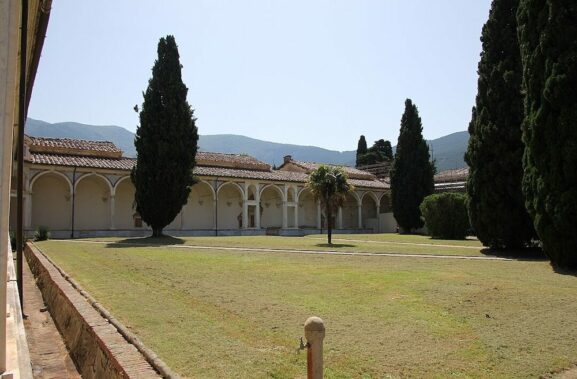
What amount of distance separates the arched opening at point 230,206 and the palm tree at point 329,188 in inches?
613

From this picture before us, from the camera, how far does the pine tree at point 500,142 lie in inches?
699

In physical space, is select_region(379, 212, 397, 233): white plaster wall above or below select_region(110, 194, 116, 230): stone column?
below

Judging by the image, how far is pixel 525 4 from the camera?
14.3m

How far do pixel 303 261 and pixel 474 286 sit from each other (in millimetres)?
6185

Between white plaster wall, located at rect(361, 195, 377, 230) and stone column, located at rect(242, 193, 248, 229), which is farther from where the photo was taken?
white plaster wall, located at rect(361, 195, 377, 230)

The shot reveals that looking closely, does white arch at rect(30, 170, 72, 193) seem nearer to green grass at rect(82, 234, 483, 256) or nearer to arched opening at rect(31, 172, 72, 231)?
arched opening at rect(31, 172, 72, 231)

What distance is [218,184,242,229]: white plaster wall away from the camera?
4056 centimetres

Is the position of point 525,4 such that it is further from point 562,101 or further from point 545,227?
point 545,227

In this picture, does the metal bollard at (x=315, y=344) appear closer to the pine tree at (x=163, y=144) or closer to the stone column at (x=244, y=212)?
the pine tree at (x=163, y=144)

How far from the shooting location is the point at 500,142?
18.1 meters

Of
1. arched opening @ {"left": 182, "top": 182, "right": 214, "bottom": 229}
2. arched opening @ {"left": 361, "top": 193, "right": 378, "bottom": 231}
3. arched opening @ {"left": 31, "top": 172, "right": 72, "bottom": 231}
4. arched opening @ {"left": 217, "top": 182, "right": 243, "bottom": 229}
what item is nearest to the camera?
arched opening @ {"left": 31, "top": 172, "right": 72, "bottom": 231}

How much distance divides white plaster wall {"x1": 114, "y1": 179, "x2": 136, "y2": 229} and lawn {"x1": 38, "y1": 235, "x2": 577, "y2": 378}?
23.9 meters

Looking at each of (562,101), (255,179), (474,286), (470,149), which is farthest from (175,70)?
(474,286)

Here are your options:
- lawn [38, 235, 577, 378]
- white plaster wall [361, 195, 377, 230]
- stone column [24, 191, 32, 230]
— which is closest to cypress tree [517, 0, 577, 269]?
lawn [38, 235, 577, 378]
